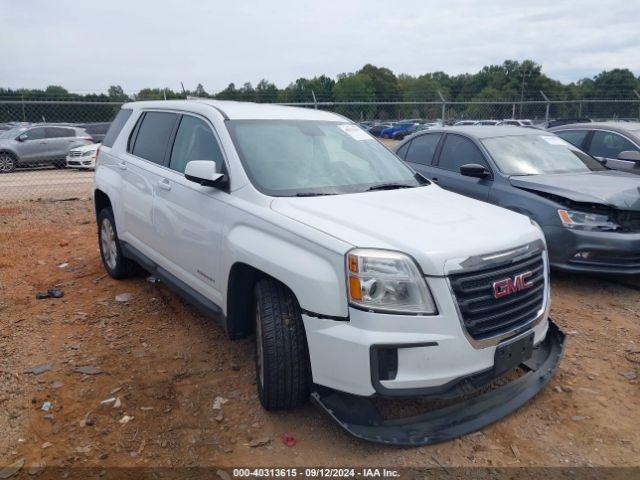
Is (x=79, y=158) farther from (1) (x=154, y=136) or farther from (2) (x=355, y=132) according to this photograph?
(2) (x=355, y=132)

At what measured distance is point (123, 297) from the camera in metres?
5.13

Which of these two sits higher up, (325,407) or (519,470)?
(325,407)

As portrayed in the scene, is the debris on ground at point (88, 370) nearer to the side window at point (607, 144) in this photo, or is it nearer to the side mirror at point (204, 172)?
the side mirror at point (204, 172)

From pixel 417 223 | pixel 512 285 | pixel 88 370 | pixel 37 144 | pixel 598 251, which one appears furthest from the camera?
pixel 37 144

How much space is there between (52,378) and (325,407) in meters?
2.05

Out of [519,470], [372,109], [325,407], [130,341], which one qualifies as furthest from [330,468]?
[372,109]

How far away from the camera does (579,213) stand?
205 inches

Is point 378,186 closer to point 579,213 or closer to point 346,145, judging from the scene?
point 346,145

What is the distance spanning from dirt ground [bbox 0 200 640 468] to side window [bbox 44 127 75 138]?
47.9 feet

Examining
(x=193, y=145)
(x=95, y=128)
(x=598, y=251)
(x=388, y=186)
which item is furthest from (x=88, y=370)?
(x=95, y=128)

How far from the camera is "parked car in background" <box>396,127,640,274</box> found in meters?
5.11

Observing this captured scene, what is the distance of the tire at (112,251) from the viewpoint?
17.7 ft

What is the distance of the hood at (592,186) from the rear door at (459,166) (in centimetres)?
39

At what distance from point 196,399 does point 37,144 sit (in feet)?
55.9
